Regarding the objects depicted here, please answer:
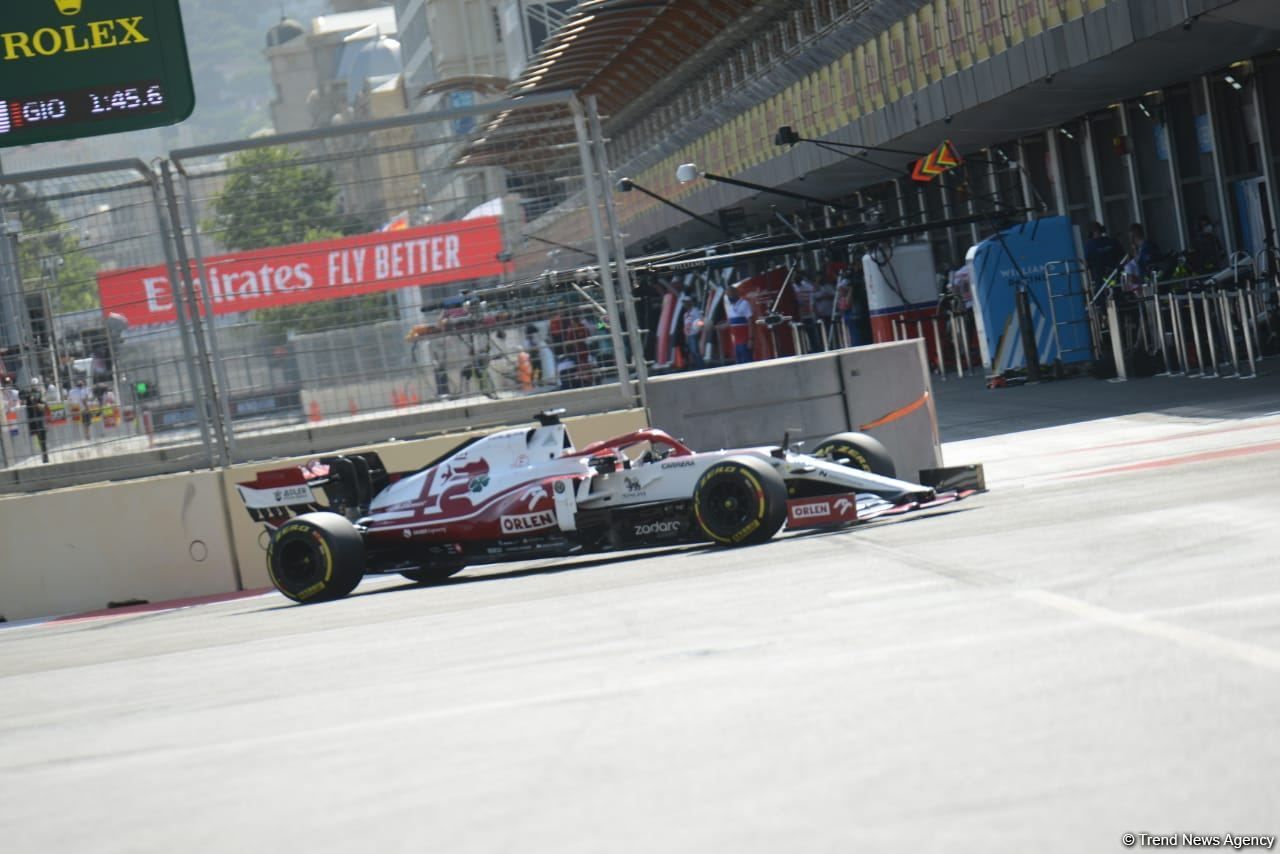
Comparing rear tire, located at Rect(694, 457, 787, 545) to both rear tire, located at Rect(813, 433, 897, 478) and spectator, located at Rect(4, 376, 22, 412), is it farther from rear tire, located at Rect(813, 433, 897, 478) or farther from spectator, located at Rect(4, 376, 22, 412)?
spectator, located at Rect(4, 376, 22, 412)

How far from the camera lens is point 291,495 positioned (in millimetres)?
10539

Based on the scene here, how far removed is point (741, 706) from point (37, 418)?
8.74 metres

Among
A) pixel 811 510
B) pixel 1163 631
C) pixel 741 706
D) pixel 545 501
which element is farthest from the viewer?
pixel 545 501

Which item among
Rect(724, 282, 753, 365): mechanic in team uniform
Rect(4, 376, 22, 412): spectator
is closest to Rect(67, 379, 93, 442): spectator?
Rect(4, 376, 22, 412): spectator

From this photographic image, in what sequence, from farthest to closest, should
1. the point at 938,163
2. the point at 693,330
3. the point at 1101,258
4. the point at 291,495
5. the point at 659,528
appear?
the point at 693,330
the point at 1101,258
the point at 938,163
the point at 291,495
the point at 659,528

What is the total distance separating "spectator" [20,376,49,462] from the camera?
12320mm

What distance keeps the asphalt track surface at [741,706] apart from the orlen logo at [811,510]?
0.31 m

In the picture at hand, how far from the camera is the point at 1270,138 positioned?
73.4 feet

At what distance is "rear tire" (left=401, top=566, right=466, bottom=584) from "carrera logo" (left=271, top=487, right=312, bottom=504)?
0.77 metres

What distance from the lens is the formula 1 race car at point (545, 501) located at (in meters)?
9.42

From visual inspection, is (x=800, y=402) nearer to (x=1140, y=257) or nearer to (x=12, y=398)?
(x=12, y=398)

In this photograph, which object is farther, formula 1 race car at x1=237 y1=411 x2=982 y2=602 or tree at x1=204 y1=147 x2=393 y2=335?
tree at x1=204 y1=147 x2=393 y2=335

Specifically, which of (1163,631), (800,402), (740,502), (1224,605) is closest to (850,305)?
(800,402)

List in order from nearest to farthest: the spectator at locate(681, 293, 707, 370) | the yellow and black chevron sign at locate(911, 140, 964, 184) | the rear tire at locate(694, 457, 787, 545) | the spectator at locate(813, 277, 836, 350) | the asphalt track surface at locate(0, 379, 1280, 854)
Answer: the asphalt track surface at locate(0, 379, 1280, 854), the rear tire at locate(694, 457, 787, 545), the yellow and black chevron sign at locate(911, 140, 964, 184), the spectator at locate(813, 277, 836, 350), the spectator at locate(681, 293, 707, 370)
